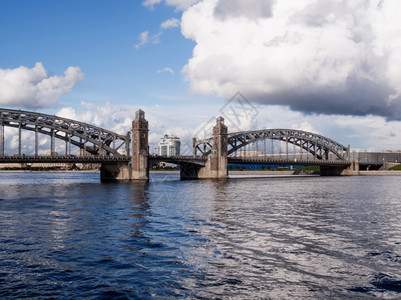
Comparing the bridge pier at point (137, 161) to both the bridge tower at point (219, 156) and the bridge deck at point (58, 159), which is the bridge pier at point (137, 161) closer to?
the bridge deck at point (58, 159)

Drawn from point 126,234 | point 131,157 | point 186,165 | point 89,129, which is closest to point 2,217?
point 126,234

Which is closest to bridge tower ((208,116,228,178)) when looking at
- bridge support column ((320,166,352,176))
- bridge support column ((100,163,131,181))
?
bridge support column ((100,163,131,181))

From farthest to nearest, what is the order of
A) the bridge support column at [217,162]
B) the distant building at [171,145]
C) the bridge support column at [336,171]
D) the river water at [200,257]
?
the bridge support column at [336,171]
the distant building at [171,145]
the bridge support column at [217,162]
the river water at [200,257]

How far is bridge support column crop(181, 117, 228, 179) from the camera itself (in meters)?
123

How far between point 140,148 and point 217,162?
3002 centimetres

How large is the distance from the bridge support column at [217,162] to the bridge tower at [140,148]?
86.1 feet

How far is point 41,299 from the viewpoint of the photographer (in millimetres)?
12117

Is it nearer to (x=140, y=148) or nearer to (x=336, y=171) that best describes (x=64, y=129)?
(x=140, y=148)

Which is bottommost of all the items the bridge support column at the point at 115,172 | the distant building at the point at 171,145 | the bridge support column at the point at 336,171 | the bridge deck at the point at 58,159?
the bridge support column at the point at 336,171

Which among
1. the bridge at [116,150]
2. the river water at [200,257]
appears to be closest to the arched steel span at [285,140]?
the bridge at [116,150]

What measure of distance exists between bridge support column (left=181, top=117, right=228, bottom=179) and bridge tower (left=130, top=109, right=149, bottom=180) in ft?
86.1

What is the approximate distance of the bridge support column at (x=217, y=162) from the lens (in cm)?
12288

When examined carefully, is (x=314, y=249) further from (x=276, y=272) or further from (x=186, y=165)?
(x=186, y=165)

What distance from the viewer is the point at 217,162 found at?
405ft
